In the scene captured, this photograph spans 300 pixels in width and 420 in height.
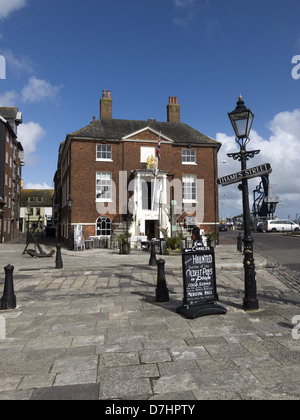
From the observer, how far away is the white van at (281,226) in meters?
41.5

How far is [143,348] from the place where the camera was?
162 inches

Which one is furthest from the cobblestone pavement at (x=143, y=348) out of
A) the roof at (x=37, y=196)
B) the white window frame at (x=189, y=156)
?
the roof at (x=37, y=196)

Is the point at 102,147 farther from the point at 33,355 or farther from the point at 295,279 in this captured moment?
the point at 33,355

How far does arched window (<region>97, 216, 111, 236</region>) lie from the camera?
22483 millimetres

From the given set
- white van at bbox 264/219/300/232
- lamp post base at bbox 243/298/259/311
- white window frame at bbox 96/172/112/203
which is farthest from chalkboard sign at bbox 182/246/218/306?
white van at bbox 264/219/300/232

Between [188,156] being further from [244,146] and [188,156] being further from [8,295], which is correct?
[8,295]

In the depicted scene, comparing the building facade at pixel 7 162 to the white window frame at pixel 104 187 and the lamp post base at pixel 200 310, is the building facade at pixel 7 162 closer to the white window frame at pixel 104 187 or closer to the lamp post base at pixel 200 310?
the white window frame at pixel 104 187

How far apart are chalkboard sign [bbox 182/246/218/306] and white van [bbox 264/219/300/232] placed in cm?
3944

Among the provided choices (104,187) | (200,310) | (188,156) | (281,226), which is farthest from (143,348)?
(281,226)

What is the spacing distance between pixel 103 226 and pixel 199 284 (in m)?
17.4

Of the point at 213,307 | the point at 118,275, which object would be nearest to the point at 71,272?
the point at 118,275

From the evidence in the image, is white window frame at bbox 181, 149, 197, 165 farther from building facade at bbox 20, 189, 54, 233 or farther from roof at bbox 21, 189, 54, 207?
roof at bbox 21, 189, 54, 207
